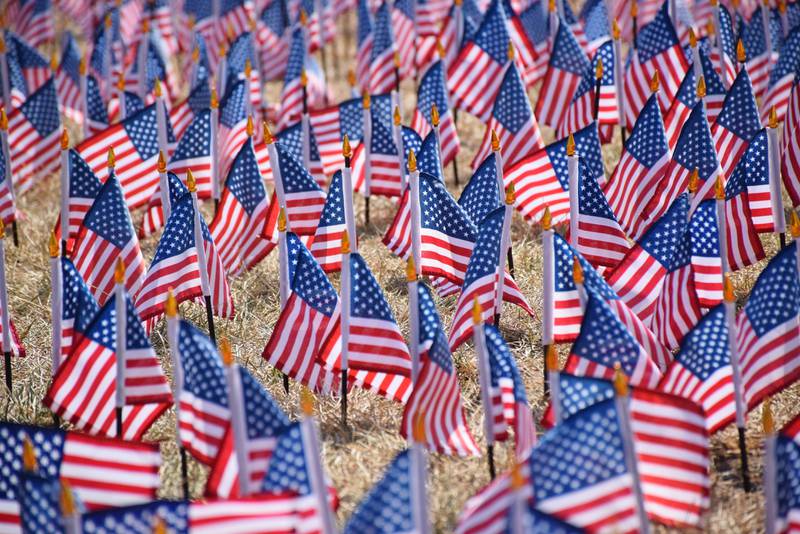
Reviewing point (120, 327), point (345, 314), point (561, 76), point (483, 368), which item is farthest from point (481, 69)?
point (120, 327)

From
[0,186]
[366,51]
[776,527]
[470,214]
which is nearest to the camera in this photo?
[776,527]

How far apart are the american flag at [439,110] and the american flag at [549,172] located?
1.19 m

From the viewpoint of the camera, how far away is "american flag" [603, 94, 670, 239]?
8836mm

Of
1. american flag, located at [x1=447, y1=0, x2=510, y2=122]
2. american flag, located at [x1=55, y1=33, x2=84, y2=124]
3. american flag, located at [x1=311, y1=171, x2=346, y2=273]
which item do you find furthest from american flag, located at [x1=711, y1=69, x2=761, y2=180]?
american flag, located at [x1=55, y1=33, x2=84, y2=124]

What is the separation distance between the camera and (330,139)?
10594 mm

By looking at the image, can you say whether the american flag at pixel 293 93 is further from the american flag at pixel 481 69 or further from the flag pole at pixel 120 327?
the flag pole at pixel 120 327

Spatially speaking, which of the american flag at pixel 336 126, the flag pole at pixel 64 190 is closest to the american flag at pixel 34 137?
the flag pole at pixel 64 190

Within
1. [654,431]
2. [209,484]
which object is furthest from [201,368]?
[654,431]

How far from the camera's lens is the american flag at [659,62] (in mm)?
10531

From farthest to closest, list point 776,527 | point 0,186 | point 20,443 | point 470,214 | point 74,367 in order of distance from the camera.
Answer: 1. point 0,186
2. point 470,214
3. point 74,367
4. point 20,443
5. point 776,527

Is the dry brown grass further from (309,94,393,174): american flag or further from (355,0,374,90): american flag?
(355,0,374,90): american flag

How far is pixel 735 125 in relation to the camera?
9.29 m

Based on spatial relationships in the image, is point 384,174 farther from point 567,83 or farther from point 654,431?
point 654,431

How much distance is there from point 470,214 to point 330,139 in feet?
7.83
